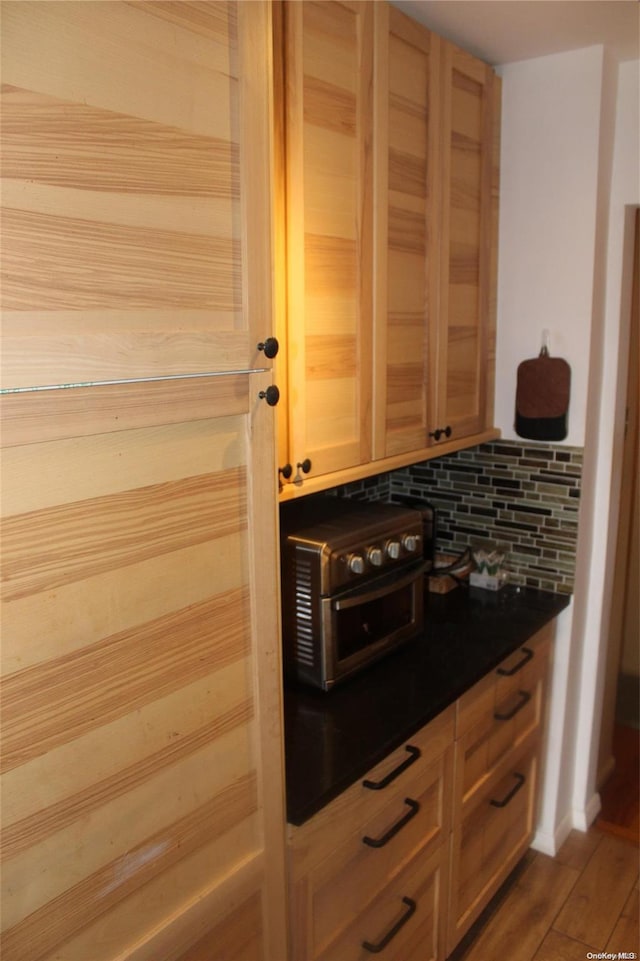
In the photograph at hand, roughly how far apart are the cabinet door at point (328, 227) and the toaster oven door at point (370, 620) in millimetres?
319

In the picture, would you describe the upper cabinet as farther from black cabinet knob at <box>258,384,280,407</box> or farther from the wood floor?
the wood floor

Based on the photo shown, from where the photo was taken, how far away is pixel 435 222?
2.01m

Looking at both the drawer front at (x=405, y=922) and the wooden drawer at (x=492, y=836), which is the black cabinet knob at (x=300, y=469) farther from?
the wooden drawer at (x=492, y=836)

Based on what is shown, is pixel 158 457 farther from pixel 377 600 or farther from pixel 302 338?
pixel 377 600

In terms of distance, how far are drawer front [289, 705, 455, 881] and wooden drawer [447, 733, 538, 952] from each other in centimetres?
33

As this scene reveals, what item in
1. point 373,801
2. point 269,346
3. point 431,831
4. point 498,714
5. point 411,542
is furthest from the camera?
point 498,714

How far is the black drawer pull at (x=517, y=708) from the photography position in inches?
83.6

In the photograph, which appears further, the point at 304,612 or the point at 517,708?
the point at 517,708

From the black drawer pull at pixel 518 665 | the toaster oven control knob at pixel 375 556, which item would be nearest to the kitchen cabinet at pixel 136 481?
the toaster oven control knob at pixel 375 556

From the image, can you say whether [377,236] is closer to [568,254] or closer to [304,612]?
[568,254]

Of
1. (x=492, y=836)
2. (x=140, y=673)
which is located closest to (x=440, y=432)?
(x=492, y=836)

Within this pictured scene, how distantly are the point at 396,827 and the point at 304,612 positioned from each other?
1.67 ft

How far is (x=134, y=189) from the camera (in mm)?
974

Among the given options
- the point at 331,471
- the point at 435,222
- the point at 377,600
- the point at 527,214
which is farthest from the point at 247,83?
the point at 527,214
